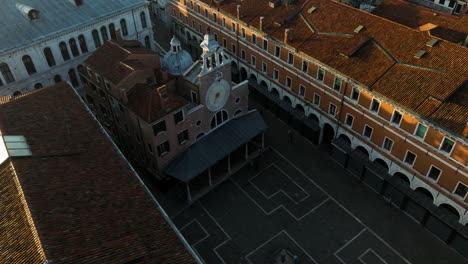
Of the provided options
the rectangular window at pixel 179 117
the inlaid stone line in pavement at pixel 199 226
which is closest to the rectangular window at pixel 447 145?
the inlaid stone line in pavement at pixel 199 226

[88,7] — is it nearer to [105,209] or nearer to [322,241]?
[105,209]

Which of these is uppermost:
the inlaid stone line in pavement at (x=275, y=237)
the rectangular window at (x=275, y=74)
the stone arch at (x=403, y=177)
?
the rectangular window at (x=275, y=74)

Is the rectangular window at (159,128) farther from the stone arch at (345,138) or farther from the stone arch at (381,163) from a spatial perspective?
the stone arch at (381,163)

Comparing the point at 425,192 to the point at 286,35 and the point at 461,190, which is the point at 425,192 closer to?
the point at 461,190

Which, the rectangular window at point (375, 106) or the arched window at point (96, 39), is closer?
the rectangular window at point (375, 106)

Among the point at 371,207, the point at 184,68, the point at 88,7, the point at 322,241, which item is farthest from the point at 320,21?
the point at 88,7

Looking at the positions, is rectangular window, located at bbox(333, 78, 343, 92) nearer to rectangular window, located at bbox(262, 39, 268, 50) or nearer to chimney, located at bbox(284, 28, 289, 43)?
chimney, located at bbox(284, 28, 289, 43)

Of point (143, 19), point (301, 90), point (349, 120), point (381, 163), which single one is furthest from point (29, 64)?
point (381, 163)
